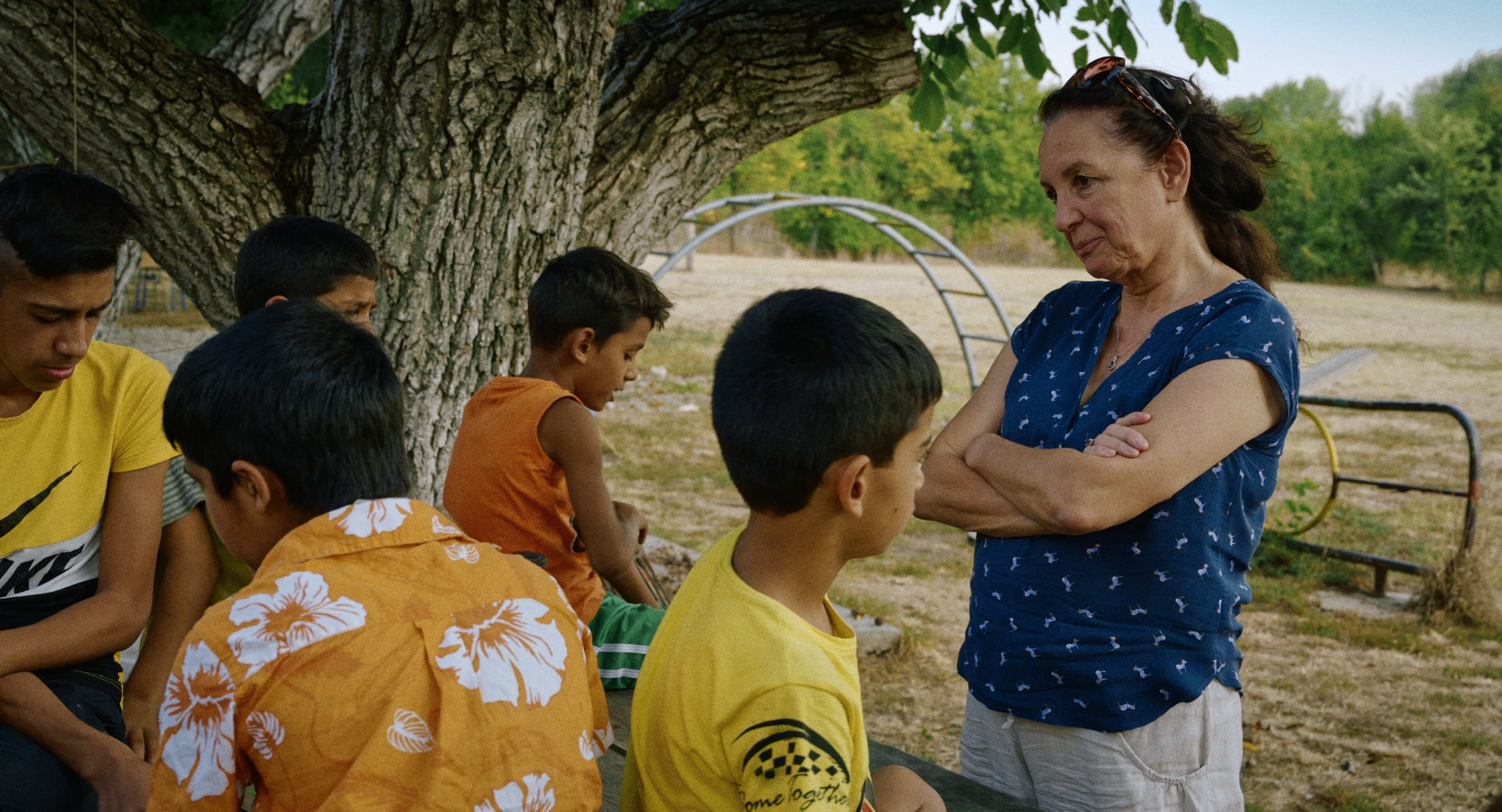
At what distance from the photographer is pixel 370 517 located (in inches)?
52.1

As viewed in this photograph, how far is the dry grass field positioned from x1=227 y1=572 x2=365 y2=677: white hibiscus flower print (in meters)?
1.85

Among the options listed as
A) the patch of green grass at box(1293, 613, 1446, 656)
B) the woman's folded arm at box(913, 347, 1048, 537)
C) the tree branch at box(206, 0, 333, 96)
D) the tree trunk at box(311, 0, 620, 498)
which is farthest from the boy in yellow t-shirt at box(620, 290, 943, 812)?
the patch of green grass at box(1293, 613, 1446, 656)

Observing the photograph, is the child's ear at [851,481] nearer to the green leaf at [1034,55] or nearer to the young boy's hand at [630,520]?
the young boy's hand at [630,520]

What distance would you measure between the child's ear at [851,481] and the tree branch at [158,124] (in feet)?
8.57

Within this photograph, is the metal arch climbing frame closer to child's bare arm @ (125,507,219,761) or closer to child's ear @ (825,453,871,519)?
child's bare arm @ (125,507,219,761)

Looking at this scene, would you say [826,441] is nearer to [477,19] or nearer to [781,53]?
[477,19]

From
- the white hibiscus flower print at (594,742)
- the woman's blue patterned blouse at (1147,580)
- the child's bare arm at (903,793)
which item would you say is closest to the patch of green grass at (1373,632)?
the woman's blue patterned blouse at (1147,580)

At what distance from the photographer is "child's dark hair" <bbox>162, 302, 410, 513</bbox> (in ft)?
4.41

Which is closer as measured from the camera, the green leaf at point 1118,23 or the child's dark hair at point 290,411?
the child's dark hair at point 290,411

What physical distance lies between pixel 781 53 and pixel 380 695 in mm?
2883

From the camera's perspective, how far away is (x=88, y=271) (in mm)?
1912

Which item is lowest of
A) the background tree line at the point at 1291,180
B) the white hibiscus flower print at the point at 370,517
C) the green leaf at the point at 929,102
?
the white hibiscus flower print at the point at 370,517

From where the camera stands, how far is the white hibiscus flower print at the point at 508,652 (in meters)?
1.28

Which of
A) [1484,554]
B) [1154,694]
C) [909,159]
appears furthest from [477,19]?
[909,159]
